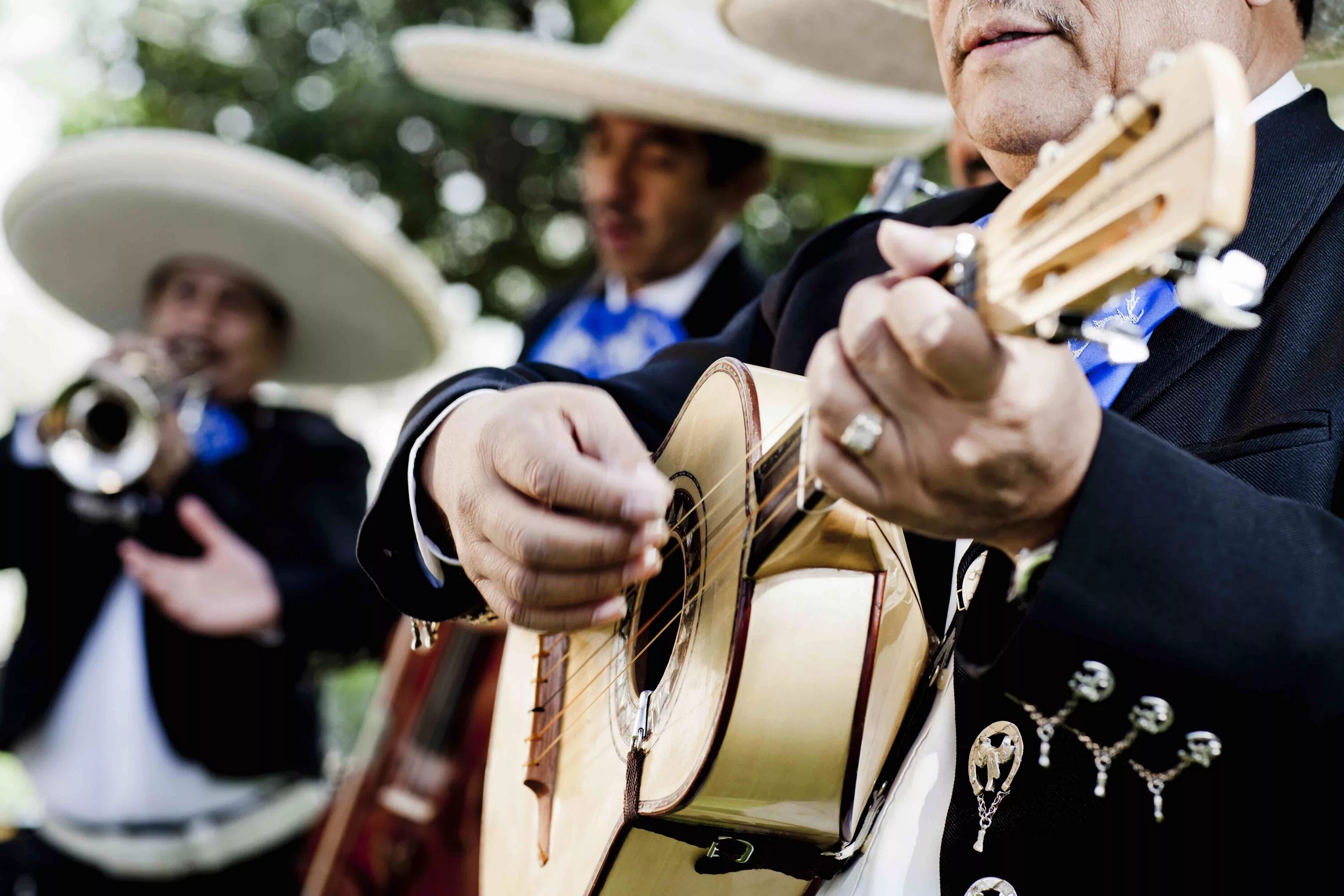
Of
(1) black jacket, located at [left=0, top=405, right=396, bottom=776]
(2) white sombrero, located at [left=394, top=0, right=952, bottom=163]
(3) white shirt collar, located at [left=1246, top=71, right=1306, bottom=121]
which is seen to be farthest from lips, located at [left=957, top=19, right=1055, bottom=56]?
(1) black jacket, located at [left=0, top=405, right=396, bottom=776]

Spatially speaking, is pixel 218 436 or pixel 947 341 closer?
pixel 947 341

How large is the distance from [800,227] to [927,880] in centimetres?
616

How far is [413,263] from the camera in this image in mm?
4156

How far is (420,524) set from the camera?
1.79m

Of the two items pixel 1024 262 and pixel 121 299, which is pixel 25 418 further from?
pixel 1024 262

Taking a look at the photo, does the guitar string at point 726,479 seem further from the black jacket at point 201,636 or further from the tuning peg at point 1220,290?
the black jacket at point 201,636

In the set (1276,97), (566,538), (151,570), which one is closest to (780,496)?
(566,538)

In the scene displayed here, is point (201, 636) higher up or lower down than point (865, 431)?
lower down

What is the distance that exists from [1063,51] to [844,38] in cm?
144

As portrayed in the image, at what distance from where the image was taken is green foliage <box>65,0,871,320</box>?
702cm

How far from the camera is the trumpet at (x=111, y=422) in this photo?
4.00m

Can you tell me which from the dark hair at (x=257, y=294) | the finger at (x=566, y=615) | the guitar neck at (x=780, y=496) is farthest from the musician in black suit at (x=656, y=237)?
the guitar neck at (x=780, y=496)

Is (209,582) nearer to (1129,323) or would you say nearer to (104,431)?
(104,431)

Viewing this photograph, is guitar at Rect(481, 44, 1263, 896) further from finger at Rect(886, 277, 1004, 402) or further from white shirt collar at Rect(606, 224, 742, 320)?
white shirt collar at Rect(606, 224, 742, 320)
